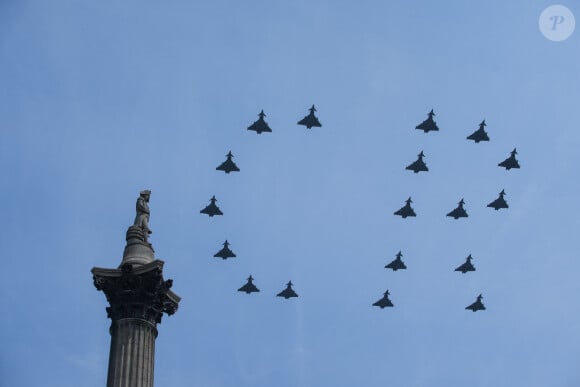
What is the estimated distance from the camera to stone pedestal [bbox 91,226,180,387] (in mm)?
52438

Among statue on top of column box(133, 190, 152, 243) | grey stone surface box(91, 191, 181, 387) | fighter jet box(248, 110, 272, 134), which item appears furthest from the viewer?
fighter jet box(248, 110, 272, 134)

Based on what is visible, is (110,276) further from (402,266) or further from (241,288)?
(402,266)

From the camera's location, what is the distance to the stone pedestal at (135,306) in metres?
52.4

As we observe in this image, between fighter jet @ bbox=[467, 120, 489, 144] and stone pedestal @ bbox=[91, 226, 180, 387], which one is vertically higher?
fighter jet @ bbox=[467, 120, 489, 144]

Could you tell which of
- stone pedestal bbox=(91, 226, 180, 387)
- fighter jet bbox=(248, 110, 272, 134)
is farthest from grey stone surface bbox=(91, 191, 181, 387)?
fighter jet bbox=(248, 110, 272, 134)

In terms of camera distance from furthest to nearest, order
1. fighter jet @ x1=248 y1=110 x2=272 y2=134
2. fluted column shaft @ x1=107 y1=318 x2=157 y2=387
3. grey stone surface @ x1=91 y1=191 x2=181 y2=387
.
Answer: fighter jet @ x1=248 y1=110 x2=272 y2=134, grey stone surface @ x1=91 y1=191 x2=181 y2=387, fluted column shaft @ x1=107 y1=318 x2=157 y2=387

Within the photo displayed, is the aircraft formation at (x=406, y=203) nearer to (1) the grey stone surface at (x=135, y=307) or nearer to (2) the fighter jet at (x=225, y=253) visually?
(2) the fighter jet at (x=225, y=253)

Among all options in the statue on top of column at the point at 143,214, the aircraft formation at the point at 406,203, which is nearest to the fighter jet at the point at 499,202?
the aircraft formation at the point at 406,203

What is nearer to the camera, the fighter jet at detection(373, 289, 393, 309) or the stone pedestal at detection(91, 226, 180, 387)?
the stone pedestal at detection(91, 226, 180, 387)

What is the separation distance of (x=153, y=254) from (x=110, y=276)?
295 centimetres

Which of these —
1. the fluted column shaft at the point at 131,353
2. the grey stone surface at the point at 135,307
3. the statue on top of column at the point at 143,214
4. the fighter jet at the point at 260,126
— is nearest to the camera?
the fluted column shaft at the point at 131,353

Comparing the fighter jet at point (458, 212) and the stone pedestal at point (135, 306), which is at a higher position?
the fighter jet at point (458, 212)

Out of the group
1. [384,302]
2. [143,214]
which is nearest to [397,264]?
[384,302]

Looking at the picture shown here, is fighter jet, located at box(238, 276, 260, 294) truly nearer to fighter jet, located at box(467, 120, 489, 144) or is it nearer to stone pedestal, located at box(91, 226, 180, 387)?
fighter jet, located at box(467, 120, 489, 144)
